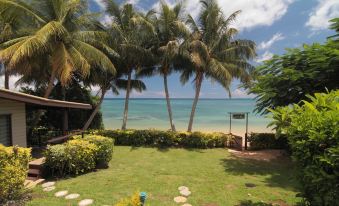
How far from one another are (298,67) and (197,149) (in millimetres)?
6675

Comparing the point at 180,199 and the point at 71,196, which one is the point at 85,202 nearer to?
the point at 71,196

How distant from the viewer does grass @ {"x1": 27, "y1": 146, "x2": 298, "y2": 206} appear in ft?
21.4

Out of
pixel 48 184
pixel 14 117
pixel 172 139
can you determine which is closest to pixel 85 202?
pixel 48 184

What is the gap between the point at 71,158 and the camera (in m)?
8.19

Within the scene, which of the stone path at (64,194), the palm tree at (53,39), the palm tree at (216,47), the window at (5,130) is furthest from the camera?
the palm tree at (216,47)

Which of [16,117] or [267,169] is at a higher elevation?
[16,117]

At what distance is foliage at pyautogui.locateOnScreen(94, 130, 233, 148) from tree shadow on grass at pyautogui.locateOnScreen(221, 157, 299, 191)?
2677mm

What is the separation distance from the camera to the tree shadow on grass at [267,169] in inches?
328

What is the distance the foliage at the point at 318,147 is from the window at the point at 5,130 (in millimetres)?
9069

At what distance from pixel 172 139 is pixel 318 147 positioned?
35.5 ft

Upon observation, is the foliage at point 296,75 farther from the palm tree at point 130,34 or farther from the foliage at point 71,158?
the palm tree at point 130,34

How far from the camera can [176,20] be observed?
15.9 meters

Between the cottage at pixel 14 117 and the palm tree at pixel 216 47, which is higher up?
the palm tree at pixel 216 47

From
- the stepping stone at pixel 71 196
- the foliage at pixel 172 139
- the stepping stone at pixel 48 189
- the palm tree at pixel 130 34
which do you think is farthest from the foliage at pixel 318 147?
the palm tree at pixel 130 34
